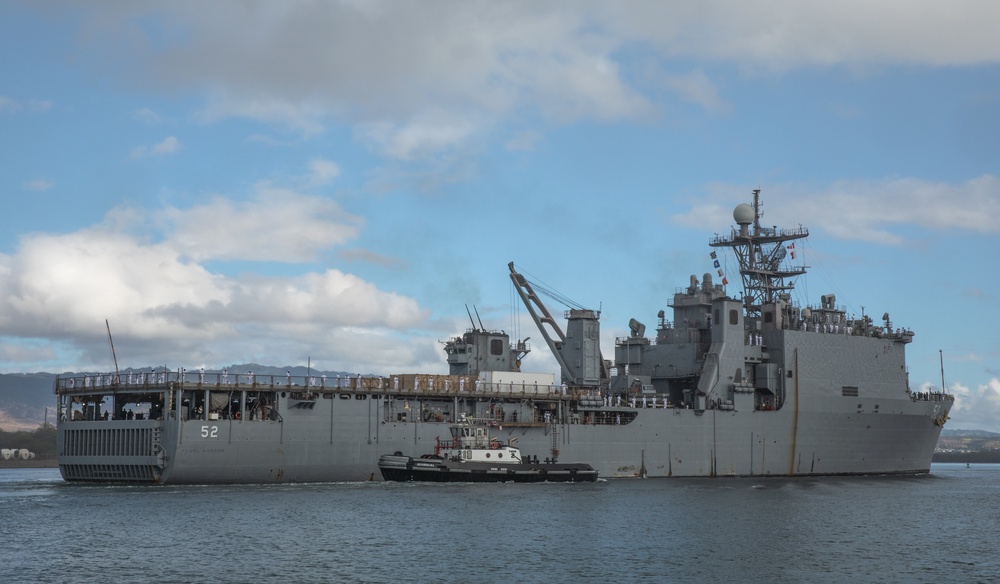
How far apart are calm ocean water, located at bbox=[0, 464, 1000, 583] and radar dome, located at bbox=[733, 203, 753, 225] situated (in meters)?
24.1

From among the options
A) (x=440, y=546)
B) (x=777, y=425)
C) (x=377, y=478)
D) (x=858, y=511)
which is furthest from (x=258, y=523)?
(x=777, y=425)

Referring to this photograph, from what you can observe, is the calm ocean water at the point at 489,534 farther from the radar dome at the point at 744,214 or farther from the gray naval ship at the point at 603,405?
the radar dome at the point at 744,214

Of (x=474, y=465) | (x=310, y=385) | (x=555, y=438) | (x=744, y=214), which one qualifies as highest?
(x=744, y=214)

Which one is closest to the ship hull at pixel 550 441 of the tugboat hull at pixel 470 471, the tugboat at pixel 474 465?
the tugboat at pixel 474 465

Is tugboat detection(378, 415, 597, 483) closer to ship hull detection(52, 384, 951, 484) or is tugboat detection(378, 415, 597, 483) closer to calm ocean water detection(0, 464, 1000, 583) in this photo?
calm ocean water detection(0, 464, 1000, 583)

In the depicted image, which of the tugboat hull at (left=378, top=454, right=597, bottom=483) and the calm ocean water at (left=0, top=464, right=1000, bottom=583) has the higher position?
the tugboat hull at (left=378, top=454, right=597, bottom=483)

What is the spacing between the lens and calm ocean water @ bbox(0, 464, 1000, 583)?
117 feet

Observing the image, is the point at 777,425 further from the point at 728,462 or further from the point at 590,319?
the point at 590,319

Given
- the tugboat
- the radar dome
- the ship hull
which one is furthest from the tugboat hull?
the radar dome

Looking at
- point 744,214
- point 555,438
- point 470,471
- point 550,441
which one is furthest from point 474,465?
point 744,214

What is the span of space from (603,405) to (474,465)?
1162 centimetres

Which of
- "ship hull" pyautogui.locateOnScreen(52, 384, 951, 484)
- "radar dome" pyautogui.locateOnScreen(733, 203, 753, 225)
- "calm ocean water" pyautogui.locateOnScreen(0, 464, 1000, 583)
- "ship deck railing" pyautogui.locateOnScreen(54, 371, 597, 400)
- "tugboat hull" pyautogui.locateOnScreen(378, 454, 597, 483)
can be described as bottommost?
"calm ocean water" pyautogui.locateOnScreen(0, 464, 1000, 583)

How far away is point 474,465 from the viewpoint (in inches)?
2414

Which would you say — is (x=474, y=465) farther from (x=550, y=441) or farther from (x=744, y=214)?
(x=744, y=214)
